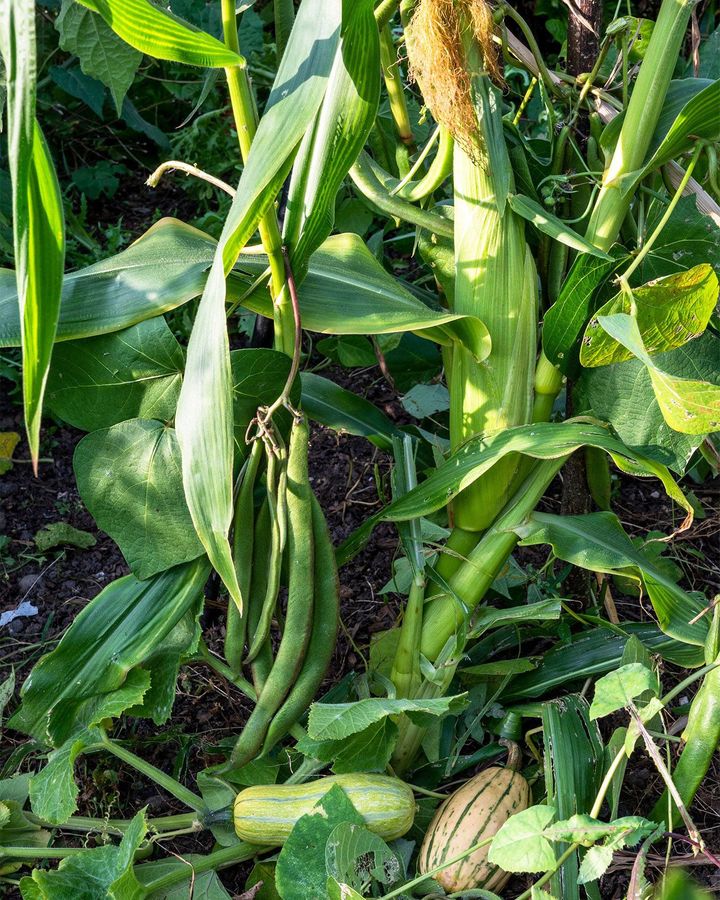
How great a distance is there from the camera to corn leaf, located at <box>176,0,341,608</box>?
31.7 inches

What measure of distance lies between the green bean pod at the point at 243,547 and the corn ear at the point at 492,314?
0.28 meters

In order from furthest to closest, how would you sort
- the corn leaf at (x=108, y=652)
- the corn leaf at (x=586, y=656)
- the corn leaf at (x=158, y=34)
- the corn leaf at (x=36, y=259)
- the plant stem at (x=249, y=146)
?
the corn leaf at (x=586, y=656)
the corn leaf at (x=108, y=652)
the plant stem at (x=249, y=146)
the corn leaf at (x=158, y=34)
the corn leaf at (x=36, y=259)

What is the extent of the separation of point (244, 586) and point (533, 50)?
2.44ft

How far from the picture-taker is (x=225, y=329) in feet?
2.64

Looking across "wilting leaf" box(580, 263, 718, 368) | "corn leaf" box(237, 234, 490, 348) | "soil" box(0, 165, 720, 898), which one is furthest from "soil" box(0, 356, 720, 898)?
"wilting leaf" box(580, 263, 718, 368)

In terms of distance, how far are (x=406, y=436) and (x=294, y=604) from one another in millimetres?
290

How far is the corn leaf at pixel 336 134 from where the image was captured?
2.82 feet

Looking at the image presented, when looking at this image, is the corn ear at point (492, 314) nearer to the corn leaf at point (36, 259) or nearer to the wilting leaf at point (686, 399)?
the wilting leaf at point (686, 399)

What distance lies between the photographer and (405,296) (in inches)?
44.4

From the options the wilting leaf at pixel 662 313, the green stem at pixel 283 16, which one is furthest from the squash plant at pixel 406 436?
the green stem at pixel 283 16

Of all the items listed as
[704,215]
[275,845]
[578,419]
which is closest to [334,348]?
[578,419]

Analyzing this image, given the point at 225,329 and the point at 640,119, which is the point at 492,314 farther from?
the point at 225,329

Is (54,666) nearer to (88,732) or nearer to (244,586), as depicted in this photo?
(88,732)

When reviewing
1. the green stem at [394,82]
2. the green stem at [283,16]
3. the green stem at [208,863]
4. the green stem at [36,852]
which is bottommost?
the green stem at [208,863]
